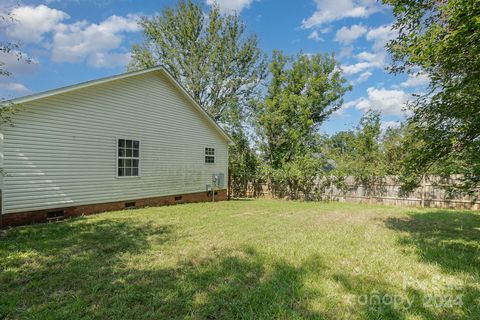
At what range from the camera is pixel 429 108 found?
218 inches

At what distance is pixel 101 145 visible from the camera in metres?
9.21

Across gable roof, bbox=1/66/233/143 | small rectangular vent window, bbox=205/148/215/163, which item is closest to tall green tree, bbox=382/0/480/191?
gable roof, bbox=1/66/233/143

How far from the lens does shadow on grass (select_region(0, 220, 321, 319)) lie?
9.12ft

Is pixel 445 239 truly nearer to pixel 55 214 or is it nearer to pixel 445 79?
pixel 445 79

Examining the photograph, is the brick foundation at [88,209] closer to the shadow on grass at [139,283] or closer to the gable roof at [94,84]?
the shadow on grass at [139,283]

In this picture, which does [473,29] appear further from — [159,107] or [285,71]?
[285,71]

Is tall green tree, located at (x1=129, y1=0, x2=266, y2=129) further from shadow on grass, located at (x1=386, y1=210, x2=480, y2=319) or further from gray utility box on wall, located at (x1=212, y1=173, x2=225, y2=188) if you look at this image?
shadow on grass, located at (x1=386, y1=210, x2=480, y2=319)

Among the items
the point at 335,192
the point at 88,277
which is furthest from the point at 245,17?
the point at 88,277

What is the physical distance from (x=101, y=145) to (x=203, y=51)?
1656cm

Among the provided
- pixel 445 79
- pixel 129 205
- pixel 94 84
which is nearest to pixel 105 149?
pixel 94 84

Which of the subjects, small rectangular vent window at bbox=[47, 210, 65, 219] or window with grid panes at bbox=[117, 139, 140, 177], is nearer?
small rectangular vent window at bbox=[47, 210, 65, 219]

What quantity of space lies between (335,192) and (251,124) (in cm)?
729

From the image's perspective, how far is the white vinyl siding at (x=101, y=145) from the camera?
7.37 m

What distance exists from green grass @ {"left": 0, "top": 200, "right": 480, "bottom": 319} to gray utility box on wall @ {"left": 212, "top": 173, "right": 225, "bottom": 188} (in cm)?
763
